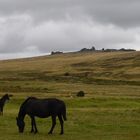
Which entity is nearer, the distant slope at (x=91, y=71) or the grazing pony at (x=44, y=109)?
the grazing pony at (x=44, y=109)

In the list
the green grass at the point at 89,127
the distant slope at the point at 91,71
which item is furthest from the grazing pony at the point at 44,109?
the distant slope at the point at 91,71

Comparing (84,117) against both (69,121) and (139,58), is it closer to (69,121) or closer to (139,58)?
(69,121)

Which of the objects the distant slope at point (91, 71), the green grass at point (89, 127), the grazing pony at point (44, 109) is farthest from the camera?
the distant slope at point (91, 71)

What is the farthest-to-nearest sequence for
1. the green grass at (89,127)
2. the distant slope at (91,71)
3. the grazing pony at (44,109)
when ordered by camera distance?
the distant slope at (91,71) → the grazing pony at (44,109) → the green grass at (89,127)

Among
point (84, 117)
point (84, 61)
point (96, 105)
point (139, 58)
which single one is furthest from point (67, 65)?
point (84, 117)

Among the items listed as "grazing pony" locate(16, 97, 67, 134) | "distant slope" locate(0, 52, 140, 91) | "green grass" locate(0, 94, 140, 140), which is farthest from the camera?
"distant slope" locate(0, 52, 140, 91)

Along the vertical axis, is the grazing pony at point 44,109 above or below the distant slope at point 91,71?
above

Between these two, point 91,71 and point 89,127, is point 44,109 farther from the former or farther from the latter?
point 91,71

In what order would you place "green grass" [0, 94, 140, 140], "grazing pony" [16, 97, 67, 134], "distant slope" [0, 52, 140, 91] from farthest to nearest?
"distant slope" [0, 52, 140, 91] < "grazing pony" [16, 97, 67, 134] < "green grass" [0, 94, 140, 140]

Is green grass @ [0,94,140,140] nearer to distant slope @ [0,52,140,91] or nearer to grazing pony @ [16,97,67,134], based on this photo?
grazing pony @ [16,97,67,134]

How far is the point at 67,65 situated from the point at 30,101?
153077 mm

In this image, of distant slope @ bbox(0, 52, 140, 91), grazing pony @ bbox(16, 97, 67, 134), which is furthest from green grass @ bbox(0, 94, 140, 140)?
distant slope @ bbox(0, 52, 140, 91)

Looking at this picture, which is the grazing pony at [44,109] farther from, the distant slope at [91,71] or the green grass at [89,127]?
the distant slope at [91,71]

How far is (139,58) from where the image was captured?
579ft
